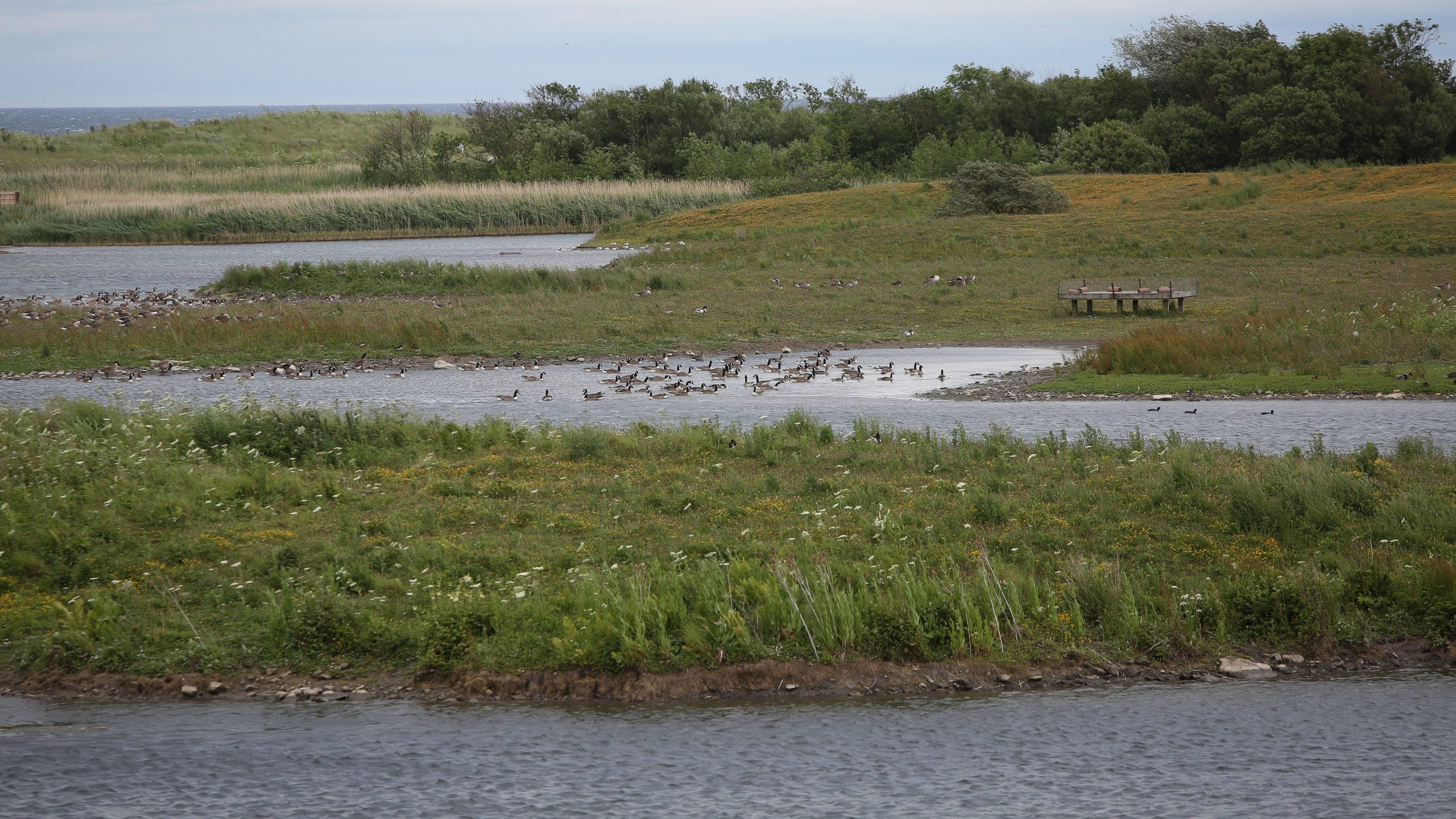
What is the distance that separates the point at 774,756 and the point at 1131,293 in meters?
24.6

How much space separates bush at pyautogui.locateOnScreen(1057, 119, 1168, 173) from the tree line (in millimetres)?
102

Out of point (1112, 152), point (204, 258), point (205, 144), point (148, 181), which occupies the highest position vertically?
point (205, 144)

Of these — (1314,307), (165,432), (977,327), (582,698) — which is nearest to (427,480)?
(165,432)

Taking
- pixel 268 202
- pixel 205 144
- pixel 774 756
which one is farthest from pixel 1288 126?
pixel 205 144

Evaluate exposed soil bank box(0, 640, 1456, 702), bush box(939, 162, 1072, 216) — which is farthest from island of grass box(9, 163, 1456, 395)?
exposed soil bank box(0, 640, 1456, 702)

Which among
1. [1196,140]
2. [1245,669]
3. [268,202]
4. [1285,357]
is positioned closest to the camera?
[1245,669]

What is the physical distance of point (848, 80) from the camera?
117 m

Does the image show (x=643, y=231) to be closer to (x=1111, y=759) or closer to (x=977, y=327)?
(x=977, y=327)

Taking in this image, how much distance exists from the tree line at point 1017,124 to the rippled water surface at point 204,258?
19.6 m

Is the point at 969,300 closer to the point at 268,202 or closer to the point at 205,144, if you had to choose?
the point at 268,202

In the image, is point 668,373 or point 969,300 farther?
point 969,300

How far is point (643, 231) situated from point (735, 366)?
3901 centimetres

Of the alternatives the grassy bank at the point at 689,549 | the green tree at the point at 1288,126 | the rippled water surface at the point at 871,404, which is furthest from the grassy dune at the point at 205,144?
the grassy bank at the point at 689,549

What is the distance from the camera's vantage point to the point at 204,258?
187ft
